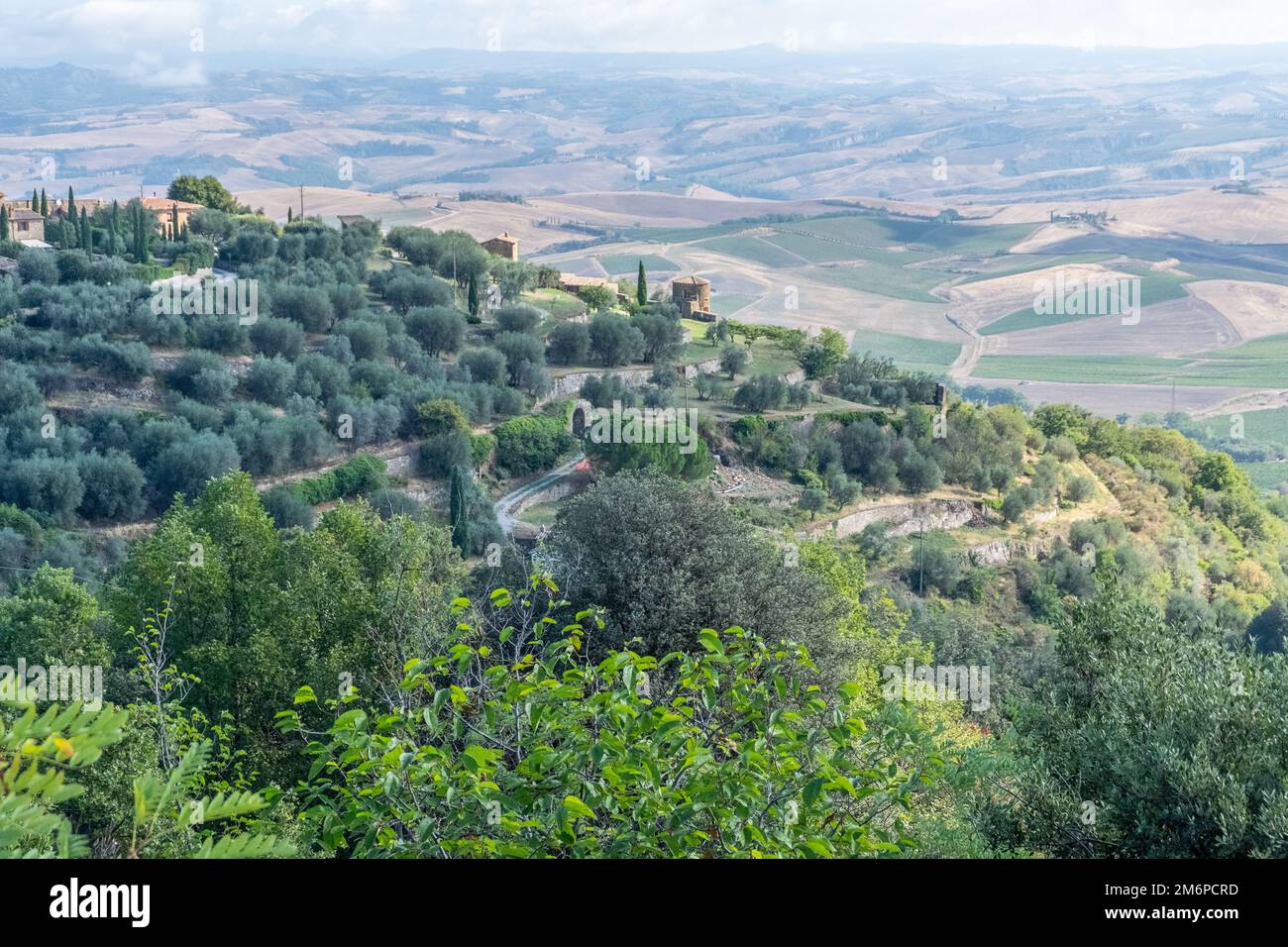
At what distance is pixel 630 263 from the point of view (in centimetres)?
12031

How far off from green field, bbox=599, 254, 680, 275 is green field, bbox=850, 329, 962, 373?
72.2 feet

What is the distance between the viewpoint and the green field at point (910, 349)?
98.1 metres

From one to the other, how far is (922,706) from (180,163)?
17548cm

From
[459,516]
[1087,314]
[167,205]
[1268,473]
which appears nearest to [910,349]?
[1087,314]

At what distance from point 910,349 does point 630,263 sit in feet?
97.2

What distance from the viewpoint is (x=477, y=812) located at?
4898 millimetres

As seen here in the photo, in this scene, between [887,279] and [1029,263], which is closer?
[887,279]

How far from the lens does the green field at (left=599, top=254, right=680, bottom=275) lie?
Answer: 117 m

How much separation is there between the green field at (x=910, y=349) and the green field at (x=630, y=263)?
22.0 meters

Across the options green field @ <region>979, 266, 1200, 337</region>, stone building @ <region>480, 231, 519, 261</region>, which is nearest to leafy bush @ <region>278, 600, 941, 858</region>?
stone building @ <region>480, 231, 519, 261</region>

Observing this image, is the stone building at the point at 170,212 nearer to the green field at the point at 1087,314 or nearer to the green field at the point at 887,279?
the green field at the point at 1087,314

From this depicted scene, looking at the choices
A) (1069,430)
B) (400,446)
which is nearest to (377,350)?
(400,446)

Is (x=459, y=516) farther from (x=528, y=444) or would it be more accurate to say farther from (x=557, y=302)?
(x=557, y=302)

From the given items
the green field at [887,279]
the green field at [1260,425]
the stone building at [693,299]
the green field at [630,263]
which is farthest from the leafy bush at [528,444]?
the green field at [887,279]
